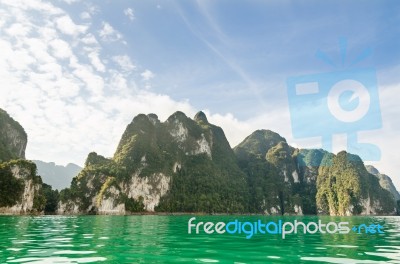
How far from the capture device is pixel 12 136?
12769 centimetres

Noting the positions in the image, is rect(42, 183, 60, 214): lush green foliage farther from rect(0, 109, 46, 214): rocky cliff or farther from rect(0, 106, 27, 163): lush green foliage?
rect(0, 106, 27, 163): lush green foliage

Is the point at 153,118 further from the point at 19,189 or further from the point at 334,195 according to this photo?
the point at 334,195

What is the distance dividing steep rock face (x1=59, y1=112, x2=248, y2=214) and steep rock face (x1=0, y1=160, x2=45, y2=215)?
55.6 ft

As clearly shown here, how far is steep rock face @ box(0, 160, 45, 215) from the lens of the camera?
82.8 m

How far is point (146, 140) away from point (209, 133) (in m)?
47.5

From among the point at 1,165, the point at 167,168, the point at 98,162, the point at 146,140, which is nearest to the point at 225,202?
the point at 167,168

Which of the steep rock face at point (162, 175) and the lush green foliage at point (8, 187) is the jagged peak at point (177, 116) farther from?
the lush green foliage at point (8, 187)

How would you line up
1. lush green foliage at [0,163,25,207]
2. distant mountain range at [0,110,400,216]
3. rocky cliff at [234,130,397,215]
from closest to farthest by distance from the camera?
lush green foliage at [0,163,25,207] → distant mountain range at [0,110,400,216] → rocky cliff at [234,130,397,215]

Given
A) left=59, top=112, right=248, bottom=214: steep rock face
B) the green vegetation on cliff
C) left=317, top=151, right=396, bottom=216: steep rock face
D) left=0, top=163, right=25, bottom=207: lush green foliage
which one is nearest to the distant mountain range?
left=59, top=112, right=248, bottom=214: steep rock face

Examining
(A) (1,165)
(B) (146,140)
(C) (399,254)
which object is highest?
(B) (146,140)

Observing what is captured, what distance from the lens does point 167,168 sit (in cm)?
14725

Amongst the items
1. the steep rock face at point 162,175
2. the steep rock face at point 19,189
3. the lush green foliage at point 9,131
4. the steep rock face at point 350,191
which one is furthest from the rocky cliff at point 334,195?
the steep rock face at point 19,189

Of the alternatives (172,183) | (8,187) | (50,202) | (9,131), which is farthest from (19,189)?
(172,183)

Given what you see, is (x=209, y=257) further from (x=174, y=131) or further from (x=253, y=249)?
(x=174, y=131)
